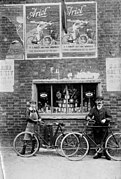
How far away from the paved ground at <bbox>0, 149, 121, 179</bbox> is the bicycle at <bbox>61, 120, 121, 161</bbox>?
0.18 metres

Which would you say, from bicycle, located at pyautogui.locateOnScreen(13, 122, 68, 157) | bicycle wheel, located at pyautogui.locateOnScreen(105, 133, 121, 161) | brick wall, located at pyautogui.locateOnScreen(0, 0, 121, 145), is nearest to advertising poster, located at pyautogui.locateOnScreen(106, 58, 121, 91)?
brick wall, located at pyautogui.locateOnScreen(0, 0, 121, 145)

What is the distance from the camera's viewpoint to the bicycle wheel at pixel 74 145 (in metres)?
10.4

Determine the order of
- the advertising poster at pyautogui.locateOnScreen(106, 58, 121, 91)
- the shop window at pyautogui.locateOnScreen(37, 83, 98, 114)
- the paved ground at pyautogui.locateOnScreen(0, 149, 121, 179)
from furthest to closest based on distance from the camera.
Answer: the shop window at pyautogui.locateOnScreen(37, 83, 98, 114) → the advertising poster at pyautogui.locateOnScreen(106, 58, 121, 91) → the paved ground at pyautogui.locateOnScreen(0, 149, 121, 179)

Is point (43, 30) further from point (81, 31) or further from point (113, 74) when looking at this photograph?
point (113, 74)

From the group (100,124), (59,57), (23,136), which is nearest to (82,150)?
(100,124)

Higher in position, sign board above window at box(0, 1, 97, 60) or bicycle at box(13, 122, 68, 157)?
sign board above window at box(0, 1, 97, 60)

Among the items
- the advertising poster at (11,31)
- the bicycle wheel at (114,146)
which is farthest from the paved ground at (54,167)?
the advertising poster at (11,31)

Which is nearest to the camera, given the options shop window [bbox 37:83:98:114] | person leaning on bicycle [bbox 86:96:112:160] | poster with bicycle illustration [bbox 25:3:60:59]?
person leaning on bicycle [bbox 86:96:112:160]

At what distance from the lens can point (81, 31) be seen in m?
10.7

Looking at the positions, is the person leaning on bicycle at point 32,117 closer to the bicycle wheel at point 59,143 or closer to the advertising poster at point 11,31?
the bicycle wheel at point 59,143

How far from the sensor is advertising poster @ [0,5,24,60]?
10812 millimetres

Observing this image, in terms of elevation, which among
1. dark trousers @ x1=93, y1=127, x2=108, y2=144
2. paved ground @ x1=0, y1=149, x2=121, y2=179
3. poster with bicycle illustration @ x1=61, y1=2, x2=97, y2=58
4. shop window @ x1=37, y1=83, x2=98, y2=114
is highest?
poster with bicycle illustration @ x1=61, y1=2, x2=97, y2=58

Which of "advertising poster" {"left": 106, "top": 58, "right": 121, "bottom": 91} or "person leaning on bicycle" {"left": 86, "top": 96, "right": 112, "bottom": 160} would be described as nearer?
"person leaning on bicycle" {"left": 86, "top": 96, "right": 112, "bottom": 160}

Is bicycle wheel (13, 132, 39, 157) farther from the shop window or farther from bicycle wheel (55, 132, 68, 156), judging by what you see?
the shop window
